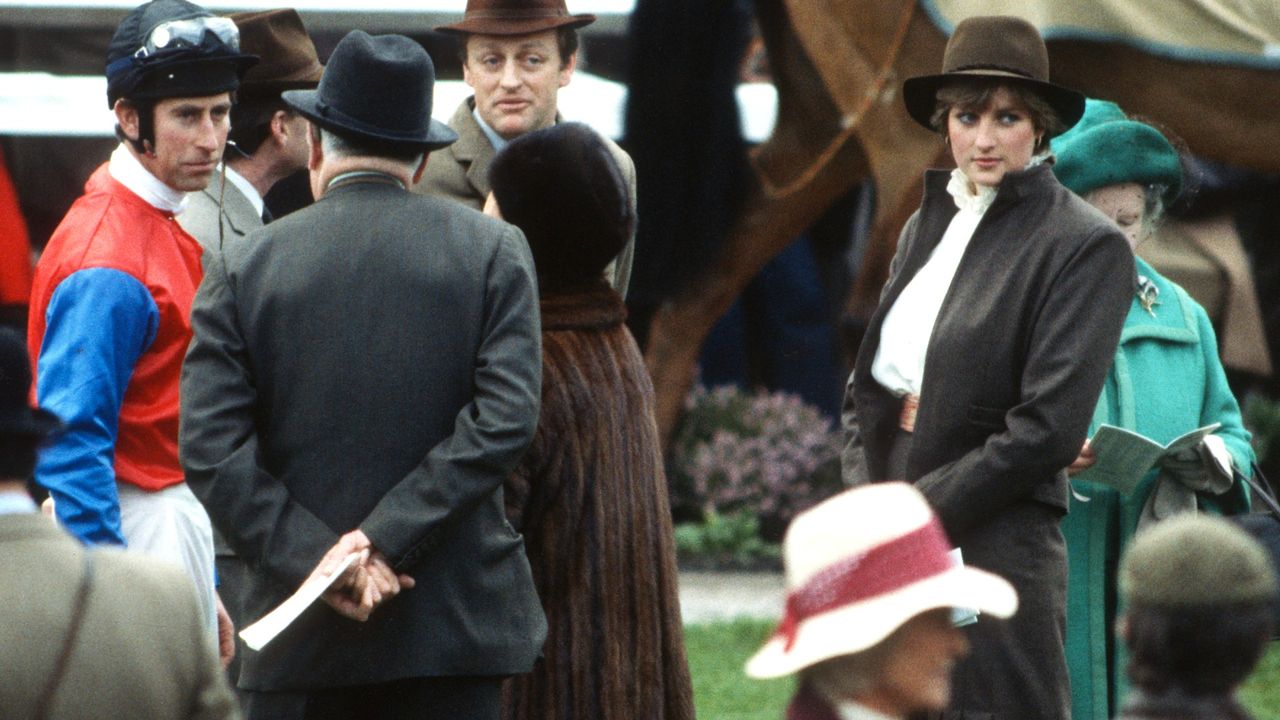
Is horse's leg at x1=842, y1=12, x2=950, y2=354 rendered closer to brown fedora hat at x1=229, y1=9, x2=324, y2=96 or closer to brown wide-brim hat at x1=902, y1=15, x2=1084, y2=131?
brown wide-brim hat at x1=902, y1=15, x2=1084, y2=131

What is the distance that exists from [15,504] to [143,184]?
140 cm

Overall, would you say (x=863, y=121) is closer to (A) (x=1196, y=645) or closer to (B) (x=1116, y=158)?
(B) (x=1116, y=158)

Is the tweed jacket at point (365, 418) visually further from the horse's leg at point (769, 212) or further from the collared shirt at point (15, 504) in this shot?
the horse's leg at point (769, 212)

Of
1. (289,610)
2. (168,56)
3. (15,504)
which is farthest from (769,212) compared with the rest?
(15,504)

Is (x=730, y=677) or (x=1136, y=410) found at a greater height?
(x=1136, y=410)

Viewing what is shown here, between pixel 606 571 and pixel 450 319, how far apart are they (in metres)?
0.67

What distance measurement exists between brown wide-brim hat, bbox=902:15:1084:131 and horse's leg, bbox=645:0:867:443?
3551 millimetres

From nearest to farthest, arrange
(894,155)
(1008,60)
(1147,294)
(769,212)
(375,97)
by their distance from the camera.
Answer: (375,97) < (1008,60) < (1147,294) < (894,155) < (769,212)

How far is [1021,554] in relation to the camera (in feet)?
12.4

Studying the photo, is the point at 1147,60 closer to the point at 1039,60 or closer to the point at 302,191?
the point at 1039,60

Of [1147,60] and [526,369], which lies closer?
[526,369]

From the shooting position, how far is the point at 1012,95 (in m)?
4.01

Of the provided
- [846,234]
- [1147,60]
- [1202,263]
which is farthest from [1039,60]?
[846,234]

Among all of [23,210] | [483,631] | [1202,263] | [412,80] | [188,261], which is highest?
[412,80]
